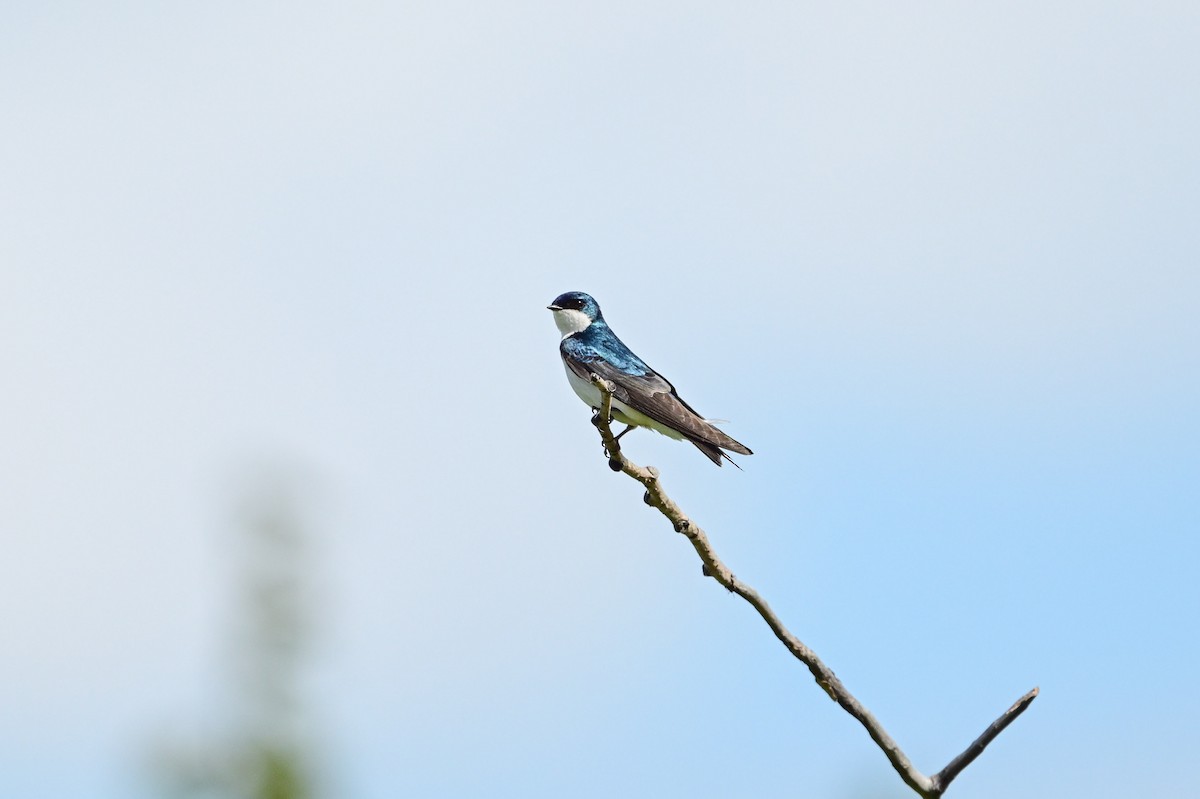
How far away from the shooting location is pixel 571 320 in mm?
13062

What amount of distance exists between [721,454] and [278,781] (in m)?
6.11

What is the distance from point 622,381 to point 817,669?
6.03 metres

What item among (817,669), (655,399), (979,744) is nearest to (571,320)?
(655,399)

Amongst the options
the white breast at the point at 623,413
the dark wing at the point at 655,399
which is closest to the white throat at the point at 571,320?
the dark wing at the point at 655,399

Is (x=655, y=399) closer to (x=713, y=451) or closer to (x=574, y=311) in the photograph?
(x=713, y=451)

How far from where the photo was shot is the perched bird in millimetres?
9539

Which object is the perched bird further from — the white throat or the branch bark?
the branch bark

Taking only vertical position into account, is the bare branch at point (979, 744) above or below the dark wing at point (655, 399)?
below

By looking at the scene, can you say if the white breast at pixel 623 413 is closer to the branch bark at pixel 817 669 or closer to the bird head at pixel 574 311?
the bird head at pixel 574 311

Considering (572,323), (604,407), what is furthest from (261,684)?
(572,323)

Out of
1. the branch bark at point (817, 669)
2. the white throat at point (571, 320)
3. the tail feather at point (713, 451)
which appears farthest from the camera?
the white throat at point (571, 320)

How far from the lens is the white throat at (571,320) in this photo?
13.0 meters

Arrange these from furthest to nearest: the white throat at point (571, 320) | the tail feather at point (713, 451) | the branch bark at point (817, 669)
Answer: the white throat at point (571, 320) → the tail feather at point (713, 451) → the branch bark at point (817, 669)

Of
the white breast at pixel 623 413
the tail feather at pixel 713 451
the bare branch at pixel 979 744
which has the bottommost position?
the bare branch at pixel 979 744
